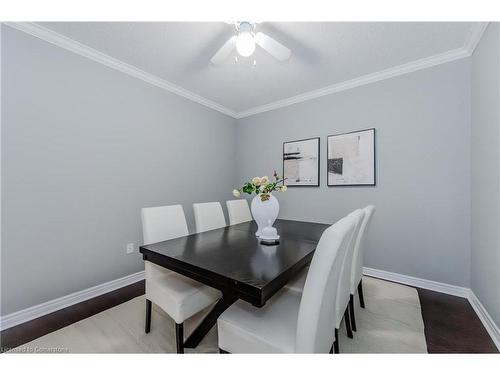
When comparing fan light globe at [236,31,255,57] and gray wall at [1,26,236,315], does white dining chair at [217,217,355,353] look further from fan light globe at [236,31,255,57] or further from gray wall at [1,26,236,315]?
gray wall at [1,26,236,315]

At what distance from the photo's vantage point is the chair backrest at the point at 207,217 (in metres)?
2.09

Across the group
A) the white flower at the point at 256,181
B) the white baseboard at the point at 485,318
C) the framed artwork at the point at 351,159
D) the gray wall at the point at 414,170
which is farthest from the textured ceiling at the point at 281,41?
the white baseboard at the point at 485,318

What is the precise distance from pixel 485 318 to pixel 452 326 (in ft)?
0.92

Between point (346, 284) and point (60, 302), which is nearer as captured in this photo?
point (346, 284)

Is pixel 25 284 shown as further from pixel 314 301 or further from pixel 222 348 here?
pixel 314 301

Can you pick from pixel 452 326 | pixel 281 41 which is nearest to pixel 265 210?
pixel 281 41

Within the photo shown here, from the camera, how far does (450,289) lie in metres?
2.12

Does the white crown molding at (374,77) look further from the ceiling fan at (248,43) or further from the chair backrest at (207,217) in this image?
the chair backrest at (207,217)

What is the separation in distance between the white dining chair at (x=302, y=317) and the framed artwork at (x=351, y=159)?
6.05ft

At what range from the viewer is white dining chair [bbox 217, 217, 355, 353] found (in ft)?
2.74

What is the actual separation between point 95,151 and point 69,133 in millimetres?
247

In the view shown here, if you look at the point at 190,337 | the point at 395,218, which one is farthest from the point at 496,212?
the point at 190,337

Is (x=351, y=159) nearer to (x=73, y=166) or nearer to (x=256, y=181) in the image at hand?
(x=256, y=181)

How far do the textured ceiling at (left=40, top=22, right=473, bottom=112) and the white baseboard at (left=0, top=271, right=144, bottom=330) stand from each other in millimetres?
2341
